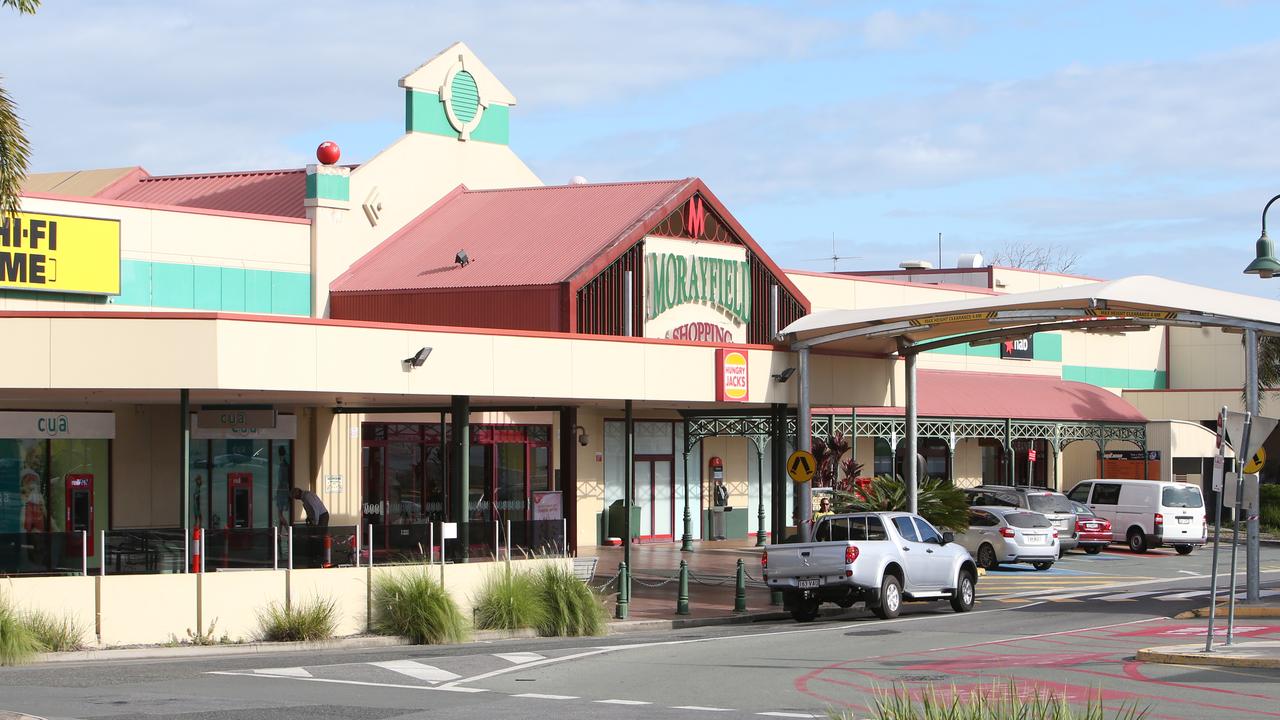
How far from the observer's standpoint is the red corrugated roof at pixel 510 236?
3391 centimetres

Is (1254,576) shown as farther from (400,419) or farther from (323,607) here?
(400,419)

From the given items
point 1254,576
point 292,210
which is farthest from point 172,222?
point 1254,576

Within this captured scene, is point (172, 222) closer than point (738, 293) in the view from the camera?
Yes

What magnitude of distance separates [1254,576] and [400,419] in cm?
1858

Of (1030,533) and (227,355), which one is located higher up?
(227,355)

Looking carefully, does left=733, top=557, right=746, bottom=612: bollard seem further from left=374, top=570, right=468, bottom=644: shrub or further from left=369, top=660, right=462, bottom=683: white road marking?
left=369, top=660, right=462, bottom=683: white road marking

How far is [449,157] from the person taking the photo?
127 ft

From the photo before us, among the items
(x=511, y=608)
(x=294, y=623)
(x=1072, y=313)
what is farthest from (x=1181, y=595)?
(x=294, y=623)

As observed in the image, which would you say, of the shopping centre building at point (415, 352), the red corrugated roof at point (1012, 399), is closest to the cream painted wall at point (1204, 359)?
the red corrugated roof at point (1012, 399)

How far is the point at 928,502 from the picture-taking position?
113 feet

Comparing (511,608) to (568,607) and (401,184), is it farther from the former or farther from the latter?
(401,184)

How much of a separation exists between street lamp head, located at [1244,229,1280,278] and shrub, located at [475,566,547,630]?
12346 millimetres

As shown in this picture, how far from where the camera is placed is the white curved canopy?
25797 millimetres

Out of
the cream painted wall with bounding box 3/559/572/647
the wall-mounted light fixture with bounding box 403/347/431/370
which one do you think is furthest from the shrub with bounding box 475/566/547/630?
the wall-mounted light fixture with bounding box 403/347/431/370
